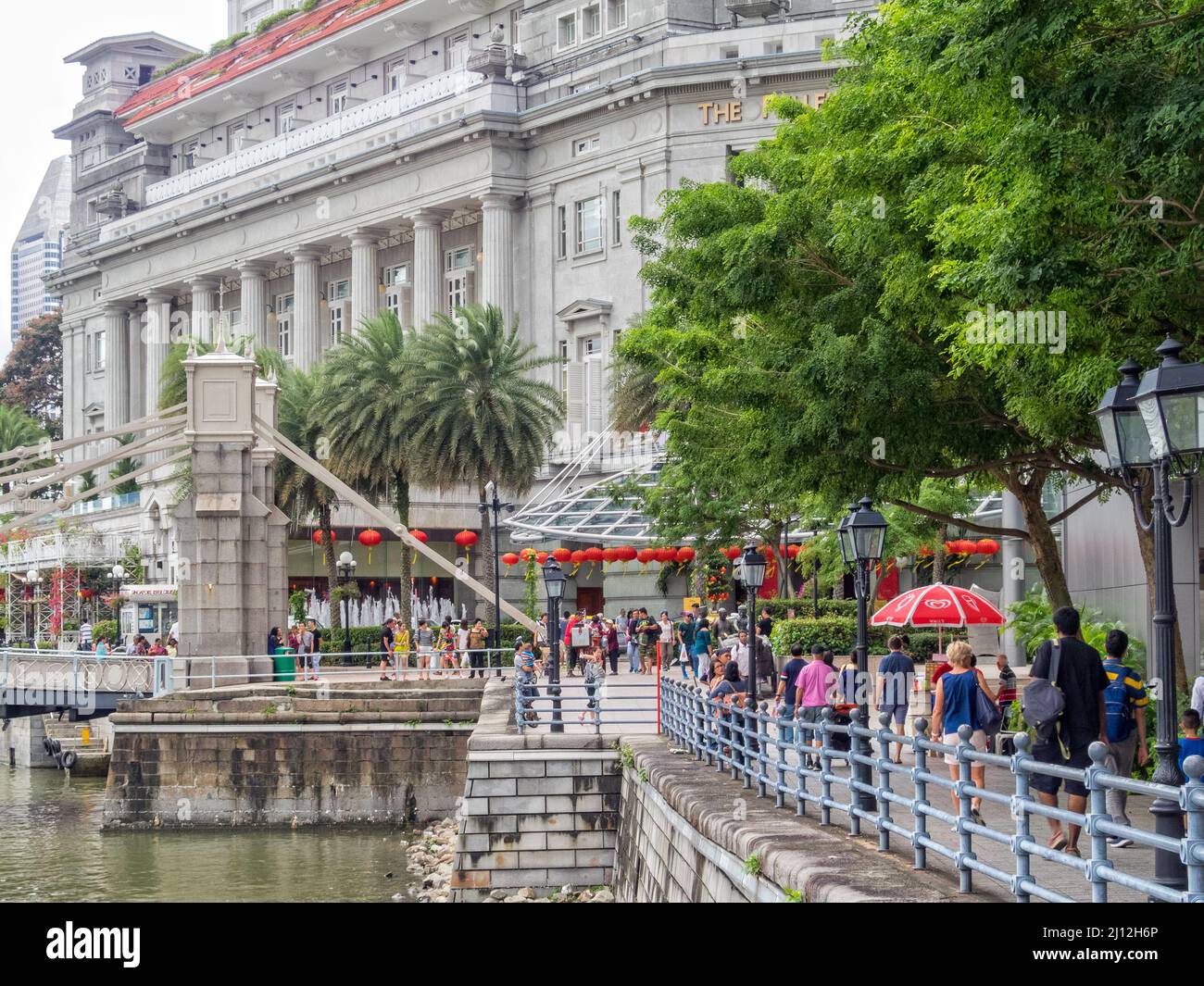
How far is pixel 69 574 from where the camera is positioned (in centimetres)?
7531

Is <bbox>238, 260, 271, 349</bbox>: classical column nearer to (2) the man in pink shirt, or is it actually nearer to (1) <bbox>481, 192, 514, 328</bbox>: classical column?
(1) <bbox>481, 192, 514, 328</bbox>: classical column

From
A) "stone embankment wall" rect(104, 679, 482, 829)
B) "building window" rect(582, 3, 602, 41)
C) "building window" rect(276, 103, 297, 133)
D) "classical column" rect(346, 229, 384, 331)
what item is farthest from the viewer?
"building window" rect(276, 103, 297, 133)

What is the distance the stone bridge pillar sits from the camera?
39594mm

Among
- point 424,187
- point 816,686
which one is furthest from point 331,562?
point 816,686

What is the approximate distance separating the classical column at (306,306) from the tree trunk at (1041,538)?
6169 cm

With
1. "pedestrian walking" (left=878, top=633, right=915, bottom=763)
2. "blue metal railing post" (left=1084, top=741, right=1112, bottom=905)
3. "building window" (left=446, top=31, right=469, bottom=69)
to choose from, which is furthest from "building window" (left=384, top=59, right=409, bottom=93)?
"blue metal railing post" (left=1084, top=741, right=1112, bottom=905)

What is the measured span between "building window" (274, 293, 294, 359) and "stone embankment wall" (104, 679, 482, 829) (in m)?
51.9

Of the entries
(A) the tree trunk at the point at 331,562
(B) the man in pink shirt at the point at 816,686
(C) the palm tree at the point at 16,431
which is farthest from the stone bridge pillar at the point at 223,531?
(C) the palm tree at the point at 16,431

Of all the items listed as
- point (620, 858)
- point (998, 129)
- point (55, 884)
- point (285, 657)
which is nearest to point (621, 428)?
point (285, 657)

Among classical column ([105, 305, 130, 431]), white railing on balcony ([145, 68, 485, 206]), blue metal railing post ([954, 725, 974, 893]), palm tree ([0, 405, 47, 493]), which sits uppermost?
white railing on balcony ([145, 68, 485, 206])

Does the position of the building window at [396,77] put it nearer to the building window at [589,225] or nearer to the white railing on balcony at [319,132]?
the white railing on balcony at [319,132]

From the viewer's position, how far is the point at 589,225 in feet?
234

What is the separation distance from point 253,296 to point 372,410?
33.6 m
